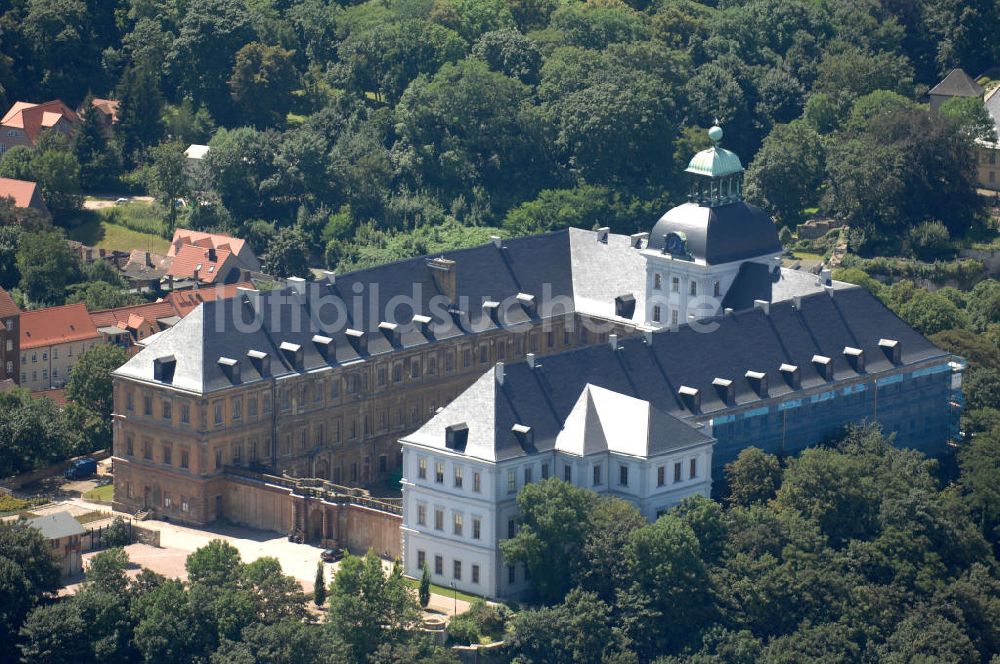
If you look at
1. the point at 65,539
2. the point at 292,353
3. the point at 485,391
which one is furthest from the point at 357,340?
the point at 65,539

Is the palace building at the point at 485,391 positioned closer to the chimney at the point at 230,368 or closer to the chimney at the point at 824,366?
the chimney at the point at 230,368

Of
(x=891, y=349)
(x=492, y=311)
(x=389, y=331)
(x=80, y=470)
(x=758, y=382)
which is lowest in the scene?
(x=80, y=470)

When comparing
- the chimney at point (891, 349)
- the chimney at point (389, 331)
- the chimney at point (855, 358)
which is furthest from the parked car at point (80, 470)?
the chimney at point (891, 349)

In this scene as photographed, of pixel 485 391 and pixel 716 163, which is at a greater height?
pixel 716 163

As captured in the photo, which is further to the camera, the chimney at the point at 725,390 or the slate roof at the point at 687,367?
the chimney at the point at 725,390

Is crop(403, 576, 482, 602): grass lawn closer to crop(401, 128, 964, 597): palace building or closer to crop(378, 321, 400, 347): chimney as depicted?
crop(401, 128, 964, 597): palace building

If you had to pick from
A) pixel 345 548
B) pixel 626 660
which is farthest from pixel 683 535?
pixel 345 548

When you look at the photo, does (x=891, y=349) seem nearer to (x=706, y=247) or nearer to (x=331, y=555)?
(x=706, y=247)
